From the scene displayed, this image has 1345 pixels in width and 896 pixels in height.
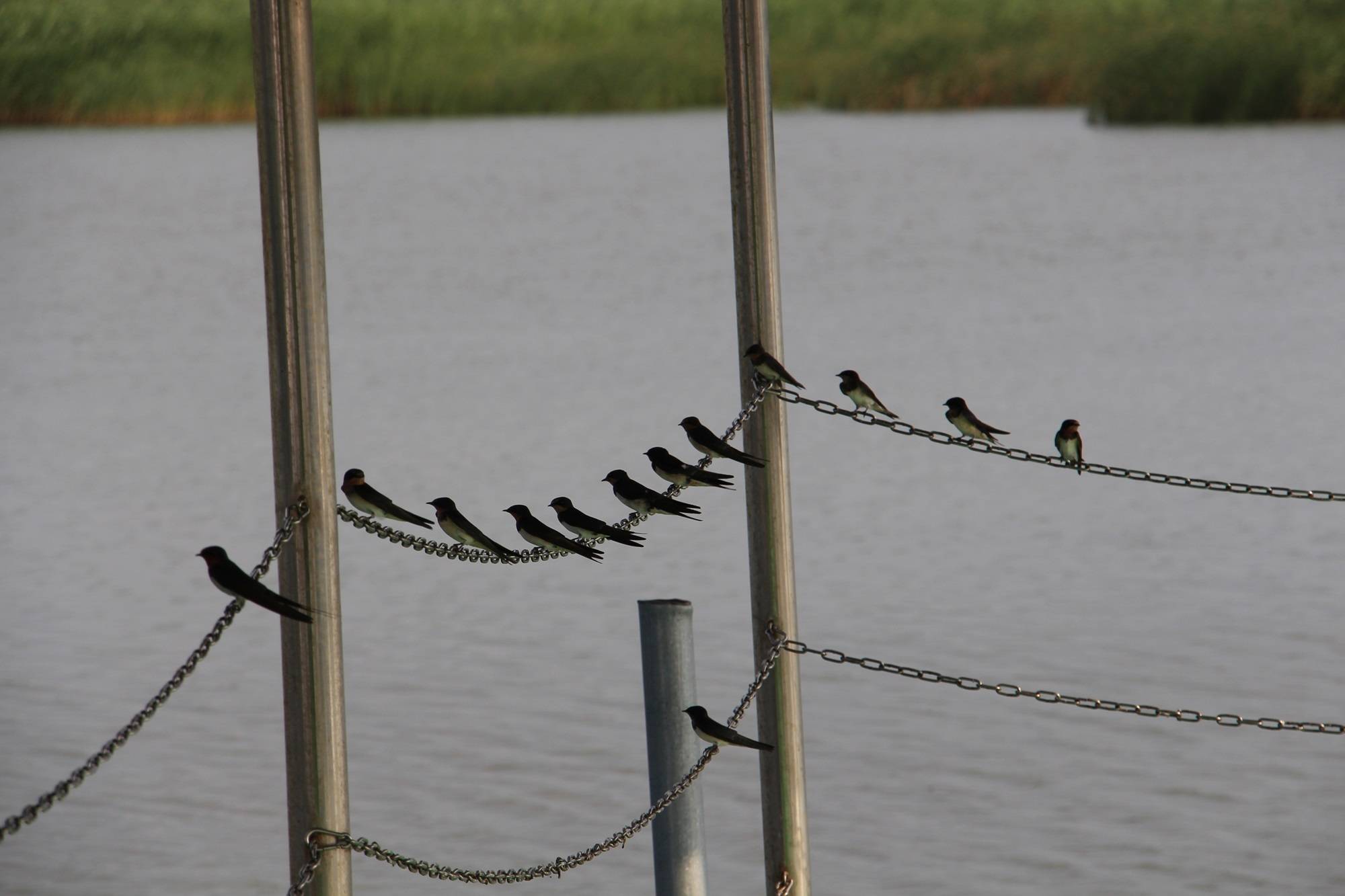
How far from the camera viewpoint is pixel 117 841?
20.6 feet

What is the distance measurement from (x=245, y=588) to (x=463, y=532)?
2.82 ft

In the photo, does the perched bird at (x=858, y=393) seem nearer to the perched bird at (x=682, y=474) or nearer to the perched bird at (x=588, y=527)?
the perched bird at (x=682, y=474)

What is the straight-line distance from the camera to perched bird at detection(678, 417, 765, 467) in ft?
14.0

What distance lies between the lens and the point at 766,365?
4.22 meters

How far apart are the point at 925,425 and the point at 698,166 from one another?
18.0 m

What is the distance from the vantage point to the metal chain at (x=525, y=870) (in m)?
3.45

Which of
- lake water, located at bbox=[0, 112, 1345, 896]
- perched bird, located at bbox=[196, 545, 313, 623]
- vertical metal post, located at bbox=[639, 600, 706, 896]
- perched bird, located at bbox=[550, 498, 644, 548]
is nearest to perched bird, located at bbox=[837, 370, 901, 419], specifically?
perched bird, located at bbox=[550, 498, 644, 548]

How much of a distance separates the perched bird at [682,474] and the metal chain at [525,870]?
1.21 ft

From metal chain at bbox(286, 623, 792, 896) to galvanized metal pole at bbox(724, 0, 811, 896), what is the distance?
64 mm

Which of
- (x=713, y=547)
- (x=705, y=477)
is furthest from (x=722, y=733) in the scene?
(x=713, y=547)

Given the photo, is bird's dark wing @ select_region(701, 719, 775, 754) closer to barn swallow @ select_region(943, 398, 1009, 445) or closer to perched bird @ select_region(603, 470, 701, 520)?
perched bird @ select_region(603, 470, 701, 520)

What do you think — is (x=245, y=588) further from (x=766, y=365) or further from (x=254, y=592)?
(x=766, y=365)

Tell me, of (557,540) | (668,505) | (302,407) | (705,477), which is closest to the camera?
(302,407)

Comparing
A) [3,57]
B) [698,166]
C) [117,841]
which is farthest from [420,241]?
[117,841]
